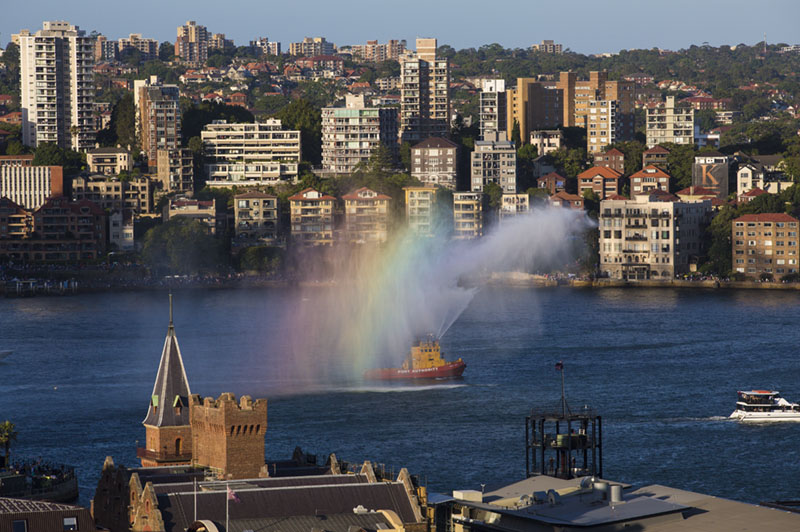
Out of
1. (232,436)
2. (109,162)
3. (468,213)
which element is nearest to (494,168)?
(468,213)

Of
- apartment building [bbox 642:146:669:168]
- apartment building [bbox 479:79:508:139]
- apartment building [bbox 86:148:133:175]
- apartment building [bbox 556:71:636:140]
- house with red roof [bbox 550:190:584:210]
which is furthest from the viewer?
apartment building [bbox 556:71:636:140]

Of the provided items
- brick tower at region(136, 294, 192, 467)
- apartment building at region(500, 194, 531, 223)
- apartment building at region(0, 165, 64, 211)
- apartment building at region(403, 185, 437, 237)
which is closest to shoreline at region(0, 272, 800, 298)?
apartment building at region(403, 185, 437, 237)

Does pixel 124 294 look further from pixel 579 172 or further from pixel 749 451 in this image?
pixel 749 451

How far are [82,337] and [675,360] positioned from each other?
27428 mm

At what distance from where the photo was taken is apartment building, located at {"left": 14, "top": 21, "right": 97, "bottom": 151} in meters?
142

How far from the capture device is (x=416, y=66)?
14600 cm

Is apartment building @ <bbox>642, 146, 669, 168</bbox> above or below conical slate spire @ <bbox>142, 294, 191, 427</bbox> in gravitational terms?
above

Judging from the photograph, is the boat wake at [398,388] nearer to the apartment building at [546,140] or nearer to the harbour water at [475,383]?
the harbour water at [475,383]

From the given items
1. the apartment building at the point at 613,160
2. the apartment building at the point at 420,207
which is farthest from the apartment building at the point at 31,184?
the apartment building at the point at 613,160

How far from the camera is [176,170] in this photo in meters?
132

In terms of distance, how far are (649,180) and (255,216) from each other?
89.9 feet

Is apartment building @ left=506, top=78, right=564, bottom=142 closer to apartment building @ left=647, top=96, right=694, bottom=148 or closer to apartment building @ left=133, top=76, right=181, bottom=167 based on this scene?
apartment building @ left=647, top=96, right=694, bottom=148

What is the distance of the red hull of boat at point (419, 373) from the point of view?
2604 inches

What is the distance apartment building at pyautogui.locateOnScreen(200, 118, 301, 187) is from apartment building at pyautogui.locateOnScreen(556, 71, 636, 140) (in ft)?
98.0
